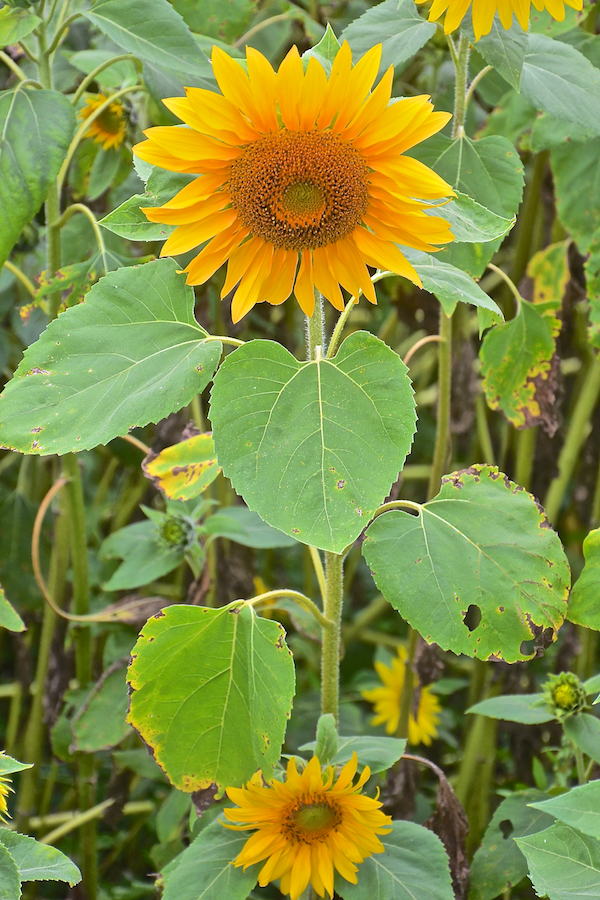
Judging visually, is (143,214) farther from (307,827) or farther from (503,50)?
(307,827)

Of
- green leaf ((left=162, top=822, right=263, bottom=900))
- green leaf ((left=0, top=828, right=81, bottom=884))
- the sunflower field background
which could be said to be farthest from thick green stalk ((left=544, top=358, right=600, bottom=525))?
green leaf ((left=0, top=828, right=81, bottom=884))

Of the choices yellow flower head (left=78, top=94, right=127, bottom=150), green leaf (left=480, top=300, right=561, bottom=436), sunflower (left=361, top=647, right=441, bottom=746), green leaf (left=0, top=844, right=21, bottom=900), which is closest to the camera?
green leaf (left=0, top=844, right=21, bottom=900)

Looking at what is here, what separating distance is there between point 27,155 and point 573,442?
68 cm

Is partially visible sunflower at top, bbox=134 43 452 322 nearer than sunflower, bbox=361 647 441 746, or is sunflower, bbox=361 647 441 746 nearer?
partially visible sunflower at top, bbox=134 43 452 322

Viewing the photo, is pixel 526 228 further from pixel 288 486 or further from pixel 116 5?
pixel 288 486

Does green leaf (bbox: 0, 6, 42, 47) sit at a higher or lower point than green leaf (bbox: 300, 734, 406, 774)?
higher

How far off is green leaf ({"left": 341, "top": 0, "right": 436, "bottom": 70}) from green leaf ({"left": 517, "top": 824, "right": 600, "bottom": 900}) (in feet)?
1.70

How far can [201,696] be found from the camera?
52cm

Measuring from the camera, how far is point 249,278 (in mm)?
472

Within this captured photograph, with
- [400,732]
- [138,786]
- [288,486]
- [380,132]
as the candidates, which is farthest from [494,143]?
[138,786]

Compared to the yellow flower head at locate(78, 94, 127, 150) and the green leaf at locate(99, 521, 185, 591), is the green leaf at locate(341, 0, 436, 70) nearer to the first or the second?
the yellow flower head at locate(78, 94, 127, 150)

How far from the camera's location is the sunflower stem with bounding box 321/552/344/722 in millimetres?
568

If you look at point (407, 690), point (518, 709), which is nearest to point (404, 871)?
point (518, 709)

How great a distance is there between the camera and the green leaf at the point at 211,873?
1.79 feet
